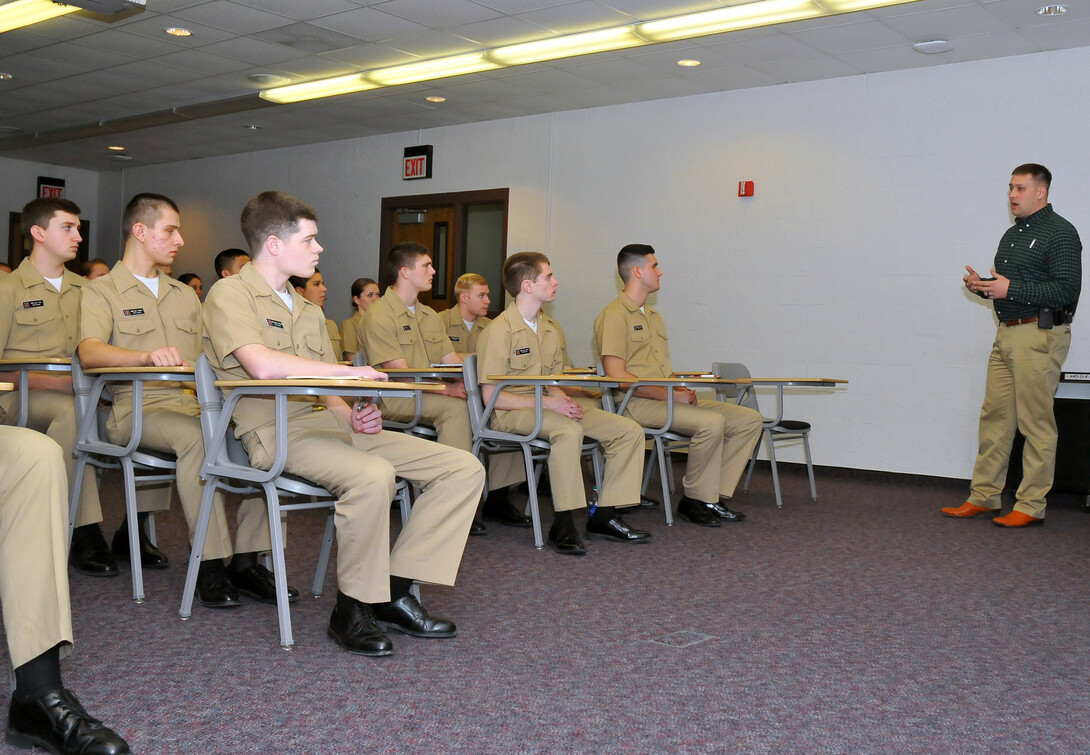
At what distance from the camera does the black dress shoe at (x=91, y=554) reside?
11.1 feet

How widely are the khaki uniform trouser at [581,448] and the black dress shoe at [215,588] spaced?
1.42 metres

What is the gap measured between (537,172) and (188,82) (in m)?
2.85

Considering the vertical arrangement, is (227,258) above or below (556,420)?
above

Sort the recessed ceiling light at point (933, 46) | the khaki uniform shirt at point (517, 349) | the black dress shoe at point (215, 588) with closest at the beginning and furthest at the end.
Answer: the black dress shoe at point (215, 588) → the khaki uniform shirt at point (517, 349) → the recessed ceiling light at point (933, 46)

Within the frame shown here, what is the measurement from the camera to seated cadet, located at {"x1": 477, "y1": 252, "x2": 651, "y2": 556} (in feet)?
13.3

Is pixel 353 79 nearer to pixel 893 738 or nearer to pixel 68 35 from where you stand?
pixel 68 35

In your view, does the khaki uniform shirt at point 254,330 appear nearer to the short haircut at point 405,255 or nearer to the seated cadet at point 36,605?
the seated cadet at point 36,605

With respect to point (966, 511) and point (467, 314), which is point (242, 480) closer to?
point (467, 314)

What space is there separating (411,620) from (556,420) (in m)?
1.57

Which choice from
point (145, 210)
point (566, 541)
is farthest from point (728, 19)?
point (145, 210)

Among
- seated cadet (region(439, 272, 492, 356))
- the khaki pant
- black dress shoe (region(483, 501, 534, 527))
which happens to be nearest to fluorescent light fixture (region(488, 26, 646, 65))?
seated cadet (region(439, 272, 492, 356))

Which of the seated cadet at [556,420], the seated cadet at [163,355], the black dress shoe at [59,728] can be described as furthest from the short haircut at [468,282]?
the black dress shoe at [59,728]

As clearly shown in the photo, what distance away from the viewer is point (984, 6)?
5270mm

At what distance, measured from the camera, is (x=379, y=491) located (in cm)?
258
